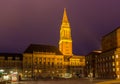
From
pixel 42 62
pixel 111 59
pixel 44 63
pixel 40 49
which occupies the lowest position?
pixel 44 63

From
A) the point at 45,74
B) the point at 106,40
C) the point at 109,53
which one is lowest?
the point at 45,74

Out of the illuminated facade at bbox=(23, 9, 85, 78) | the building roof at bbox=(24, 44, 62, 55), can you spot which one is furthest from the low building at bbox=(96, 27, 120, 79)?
the building roof at bbox=(24, 44, 62, 55)

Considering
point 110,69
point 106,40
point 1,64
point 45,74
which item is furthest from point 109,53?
point 1,64

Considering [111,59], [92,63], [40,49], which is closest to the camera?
[111,59]

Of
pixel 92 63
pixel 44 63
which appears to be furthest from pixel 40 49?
→ pixel 92 63

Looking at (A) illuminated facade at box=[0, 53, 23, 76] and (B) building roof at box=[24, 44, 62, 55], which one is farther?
(B) building roof at box=[24, 44, 62, 55]

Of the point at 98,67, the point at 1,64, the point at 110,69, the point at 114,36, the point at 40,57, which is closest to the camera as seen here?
the point at 110,69

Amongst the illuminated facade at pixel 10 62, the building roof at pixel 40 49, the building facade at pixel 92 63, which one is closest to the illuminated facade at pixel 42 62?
the building roof at pixel 40 49

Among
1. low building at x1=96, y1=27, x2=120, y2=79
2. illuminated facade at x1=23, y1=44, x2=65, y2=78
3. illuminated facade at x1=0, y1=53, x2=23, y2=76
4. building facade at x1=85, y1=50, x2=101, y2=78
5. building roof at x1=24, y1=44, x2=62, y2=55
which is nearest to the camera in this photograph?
low building at x1=96, y1=27, x2=120, y2=79

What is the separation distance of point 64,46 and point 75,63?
16.6 metres

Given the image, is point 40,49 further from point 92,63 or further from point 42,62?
point 92,63

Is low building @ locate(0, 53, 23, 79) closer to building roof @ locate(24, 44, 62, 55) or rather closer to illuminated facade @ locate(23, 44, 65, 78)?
illuminated facade @ locate(23, 44, 65, 78)

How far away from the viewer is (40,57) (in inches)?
6747

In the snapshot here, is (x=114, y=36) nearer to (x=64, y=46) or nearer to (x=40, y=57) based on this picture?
(x=40, y=57)
